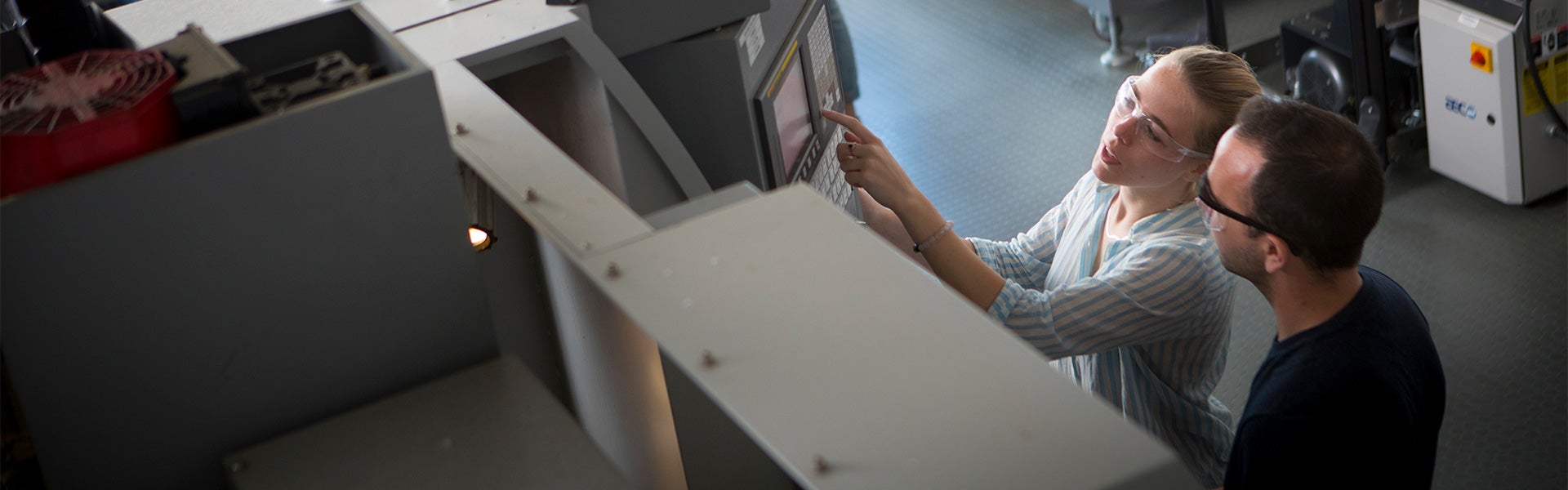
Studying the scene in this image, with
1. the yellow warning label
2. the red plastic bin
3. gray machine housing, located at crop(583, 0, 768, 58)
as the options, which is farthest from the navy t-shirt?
the yellow warning label

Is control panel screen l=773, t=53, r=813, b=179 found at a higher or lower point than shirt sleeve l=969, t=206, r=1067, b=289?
higher

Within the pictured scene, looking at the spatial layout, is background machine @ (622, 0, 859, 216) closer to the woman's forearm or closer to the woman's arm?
the woman's arm

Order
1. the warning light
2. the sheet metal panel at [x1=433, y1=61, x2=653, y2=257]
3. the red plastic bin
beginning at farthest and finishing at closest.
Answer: the warning light < the sheet metal panel at [x1=433, y1=61, x2=653, y2=257] < the red plastic bin

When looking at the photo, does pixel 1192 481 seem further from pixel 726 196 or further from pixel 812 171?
pixel 812 171

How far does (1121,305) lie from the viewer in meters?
1.67

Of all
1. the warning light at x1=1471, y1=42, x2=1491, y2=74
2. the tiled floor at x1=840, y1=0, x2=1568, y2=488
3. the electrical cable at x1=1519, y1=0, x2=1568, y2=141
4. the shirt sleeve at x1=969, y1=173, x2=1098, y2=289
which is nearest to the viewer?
the shirt sleeve at x1=969, y1=173, x2=1098, y2=289

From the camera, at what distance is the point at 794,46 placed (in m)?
2.23

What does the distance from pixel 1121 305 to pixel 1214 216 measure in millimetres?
160

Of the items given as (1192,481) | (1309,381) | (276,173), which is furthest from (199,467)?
(1309,381)

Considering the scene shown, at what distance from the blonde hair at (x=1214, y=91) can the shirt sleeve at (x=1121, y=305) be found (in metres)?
0.16

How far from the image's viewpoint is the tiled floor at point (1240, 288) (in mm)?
3004

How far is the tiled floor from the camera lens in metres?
3.00

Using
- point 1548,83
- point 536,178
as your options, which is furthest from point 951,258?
point 1548,83

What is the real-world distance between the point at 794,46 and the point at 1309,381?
106 cm
